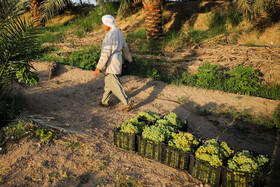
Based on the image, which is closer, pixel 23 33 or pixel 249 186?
pixel 249 186

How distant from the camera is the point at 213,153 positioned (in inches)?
112

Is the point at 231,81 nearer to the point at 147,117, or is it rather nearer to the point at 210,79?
the point at 210,79

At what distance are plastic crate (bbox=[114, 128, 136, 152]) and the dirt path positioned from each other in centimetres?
11

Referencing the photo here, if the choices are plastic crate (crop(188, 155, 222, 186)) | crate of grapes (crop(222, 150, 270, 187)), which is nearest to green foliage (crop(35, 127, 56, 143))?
plastic crate (crop(188, 155, 222, 186))

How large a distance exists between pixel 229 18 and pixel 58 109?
845 cm

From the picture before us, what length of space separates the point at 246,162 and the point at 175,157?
898mm

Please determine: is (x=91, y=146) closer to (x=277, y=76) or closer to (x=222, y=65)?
(x=222, y=65)

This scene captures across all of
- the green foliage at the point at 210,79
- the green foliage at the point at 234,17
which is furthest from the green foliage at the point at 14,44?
the green foliage at the point at 234,17

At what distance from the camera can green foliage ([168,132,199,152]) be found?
9.97ft

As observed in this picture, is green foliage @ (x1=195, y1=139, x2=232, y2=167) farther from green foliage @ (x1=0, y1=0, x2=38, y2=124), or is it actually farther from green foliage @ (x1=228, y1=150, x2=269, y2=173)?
green foliage @ (x1=0, y1=0, x2=38, y2=124)

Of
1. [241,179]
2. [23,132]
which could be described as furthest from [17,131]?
[241,179]

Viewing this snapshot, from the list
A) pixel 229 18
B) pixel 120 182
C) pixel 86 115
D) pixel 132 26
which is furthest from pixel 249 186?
pixel 132 26

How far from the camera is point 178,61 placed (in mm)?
7879

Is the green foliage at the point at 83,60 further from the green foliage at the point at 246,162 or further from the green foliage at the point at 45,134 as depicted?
the green foliage at the point at 246,162
